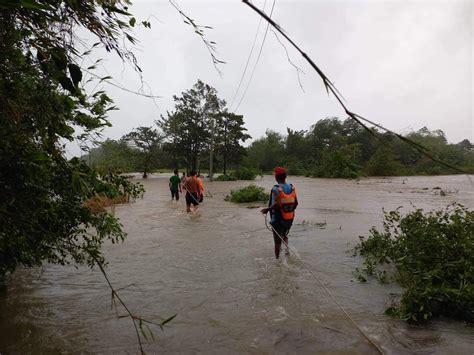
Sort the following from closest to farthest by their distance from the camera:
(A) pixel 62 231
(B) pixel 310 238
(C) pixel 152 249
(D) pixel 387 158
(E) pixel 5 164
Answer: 1. (E) pixel 5 164
2. (A) pixel 62 231
3. (C) pixel 152 249
4. (B) pixel 310 238
5. (D) pixel 387 158

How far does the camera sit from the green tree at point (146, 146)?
42750 mm

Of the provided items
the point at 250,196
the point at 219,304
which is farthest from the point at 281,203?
the point at 250,196

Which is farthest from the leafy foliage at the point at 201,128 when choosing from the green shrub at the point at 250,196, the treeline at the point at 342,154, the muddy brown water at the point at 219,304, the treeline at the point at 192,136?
the muddy brown water at the point at 219,304

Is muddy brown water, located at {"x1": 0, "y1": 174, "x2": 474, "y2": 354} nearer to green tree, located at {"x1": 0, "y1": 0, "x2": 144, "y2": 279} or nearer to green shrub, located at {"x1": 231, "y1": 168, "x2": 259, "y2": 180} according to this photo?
green tree, located at {"x1": 0, "y1": 0, "x2": 144, "y2": 279}

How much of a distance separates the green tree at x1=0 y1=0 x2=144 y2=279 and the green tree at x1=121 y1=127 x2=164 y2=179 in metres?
39.5

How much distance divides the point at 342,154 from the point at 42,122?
130 ft

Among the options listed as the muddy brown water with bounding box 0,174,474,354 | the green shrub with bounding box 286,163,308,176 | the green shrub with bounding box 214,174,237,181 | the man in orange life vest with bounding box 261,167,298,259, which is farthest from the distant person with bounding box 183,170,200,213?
the green shrub with bounding box 286,163,308,176

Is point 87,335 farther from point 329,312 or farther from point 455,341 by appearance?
point 455,341

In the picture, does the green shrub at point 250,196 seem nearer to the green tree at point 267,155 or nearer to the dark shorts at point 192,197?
the dark shorts at point 192,197

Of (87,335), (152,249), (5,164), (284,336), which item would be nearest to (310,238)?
(152,249)


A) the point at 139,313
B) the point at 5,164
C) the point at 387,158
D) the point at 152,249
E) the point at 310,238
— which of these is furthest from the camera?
the point at 387,158

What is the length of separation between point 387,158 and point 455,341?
39842 millimetres

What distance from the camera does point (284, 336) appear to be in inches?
162

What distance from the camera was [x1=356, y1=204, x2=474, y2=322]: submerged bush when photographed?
13.9ft
